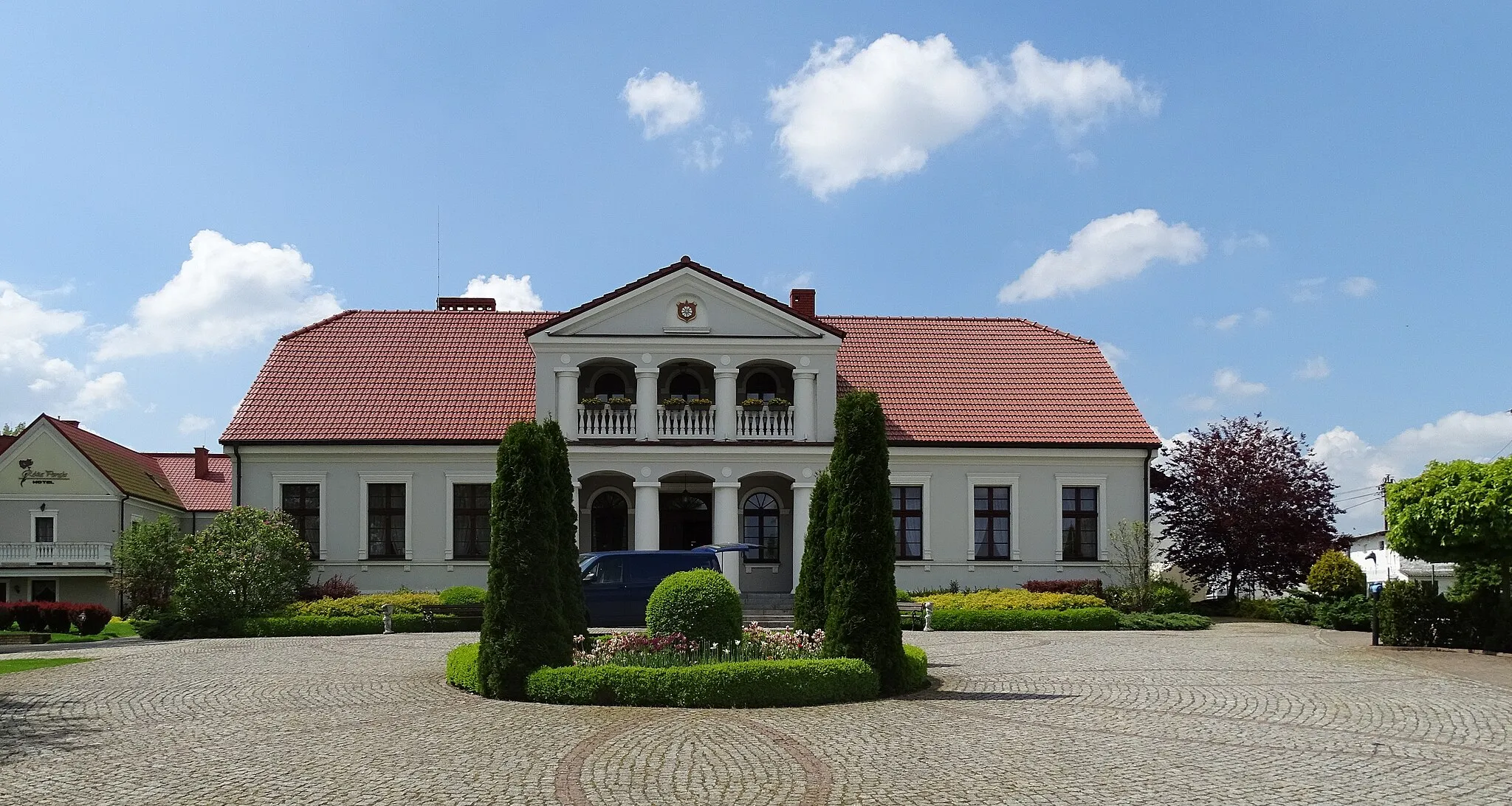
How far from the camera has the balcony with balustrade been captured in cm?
3900

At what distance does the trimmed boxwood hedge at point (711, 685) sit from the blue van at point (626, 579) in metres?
9.65

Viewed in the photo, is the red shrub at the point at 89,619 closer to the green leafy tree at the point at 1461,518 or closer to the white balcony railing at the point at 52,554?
the white balcony railing at the point at 52,554

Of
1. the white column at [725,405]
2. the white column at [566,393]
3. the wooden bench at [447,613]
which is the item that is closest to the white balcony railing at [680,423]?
the white column at [725,405]

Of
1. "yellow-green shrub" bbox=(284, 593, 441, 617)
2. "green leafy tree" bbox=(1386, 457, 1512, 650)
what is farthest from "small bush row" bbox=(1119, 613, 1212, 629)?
"yellow-green shrub" bbox=(284, 593, 441, 617)

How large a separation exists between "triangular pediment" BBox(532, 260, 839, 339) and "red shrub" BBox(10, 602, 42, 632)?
41.8ft

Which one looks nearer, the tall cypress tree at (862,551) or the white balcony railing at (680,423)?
the tall cypress tree at (862,551)

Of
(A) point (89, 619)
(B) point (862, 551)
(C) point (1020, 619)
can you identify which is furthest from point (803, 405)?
(A) point (89, 619)

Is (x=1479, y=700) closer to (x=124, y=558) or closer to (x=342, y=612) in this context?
(x=342, y=612)

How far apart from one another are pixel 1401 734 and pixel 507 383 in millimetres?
26014

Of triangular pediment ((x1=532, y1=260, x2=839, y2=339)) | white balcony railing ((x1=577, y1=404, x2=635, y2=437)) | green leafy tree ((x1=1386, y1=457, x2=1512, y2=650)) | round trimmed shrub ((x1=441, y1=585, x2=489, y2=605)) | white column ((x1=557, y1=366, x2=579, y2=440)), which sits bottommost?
round trimmed shrub ((x1=441, y1=585, x2=489, y2=605))

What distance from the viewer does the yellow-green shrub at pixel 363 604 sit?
88.5ft

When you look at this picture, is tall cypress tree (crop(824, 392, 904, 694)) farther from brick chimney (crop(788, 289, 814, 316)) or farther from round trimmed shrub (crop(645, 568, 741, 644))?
brick chimney (crop(788, 289, 814, 316))

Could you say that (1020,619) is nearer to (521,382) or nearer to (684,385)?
(684,385)

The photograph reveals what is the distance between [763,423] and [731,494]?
2.02 metres
